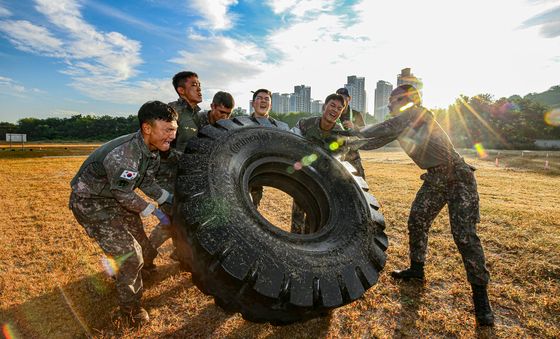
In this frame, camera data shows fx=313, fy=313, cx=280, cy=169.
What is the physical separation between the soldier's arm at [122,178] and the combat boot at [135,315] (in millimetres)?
910

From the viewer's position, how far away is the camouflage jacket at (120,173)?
8.86 ft

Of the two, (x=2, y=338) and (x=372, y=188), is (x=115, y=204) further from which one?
(x=372, y=188)

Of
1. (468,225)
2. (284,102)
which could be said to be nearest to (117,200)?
(468,225)

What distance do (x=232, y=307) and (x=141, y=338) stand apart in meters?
1.01

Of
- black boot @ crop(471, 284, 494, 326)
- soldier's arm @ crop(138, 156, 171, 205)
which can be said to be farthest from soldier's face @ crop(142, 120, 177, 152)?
black boot @ crop(471, 284, 494, 326)

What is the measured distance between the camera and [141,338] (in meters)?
2.63

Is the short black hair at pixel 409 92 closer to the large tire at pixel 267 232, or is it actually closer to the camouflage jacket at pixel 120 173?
the large tire at pixel 267 232

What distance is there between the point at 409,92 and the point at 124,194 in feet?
10.9

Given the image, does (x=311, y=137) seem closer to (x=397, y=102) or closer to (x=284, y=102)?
(x=397, y=102)

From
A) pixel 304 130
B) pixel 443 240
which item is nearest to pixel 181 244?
pixel 304 130

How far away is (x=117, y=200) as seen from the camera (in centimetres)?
285

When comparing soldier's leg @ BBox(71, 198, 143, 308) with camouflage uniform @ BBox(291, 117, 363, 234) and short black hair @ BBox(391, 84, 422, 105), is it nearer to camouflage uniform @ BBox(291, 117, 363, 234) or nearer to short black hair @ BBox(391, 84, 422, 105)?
camouflage uniform @ BBox(291, 117, 363, 234)

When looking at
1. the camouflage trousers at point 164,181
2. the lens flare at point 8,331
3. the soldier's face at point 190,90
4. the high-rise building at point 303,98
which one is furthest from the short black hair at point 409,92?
the high-rise building at point 303,98

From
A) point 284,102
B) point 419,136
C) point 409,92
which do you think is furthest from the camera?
point 284,102
